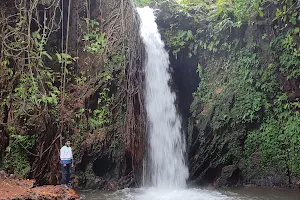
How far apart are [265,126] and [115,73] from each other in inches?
193

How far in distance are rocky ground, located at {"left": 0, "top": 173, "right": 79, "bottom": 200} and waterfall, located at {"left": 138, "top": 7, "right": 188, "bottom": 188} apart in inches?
130

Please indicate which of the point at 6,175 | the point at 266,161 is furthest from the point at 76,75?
the point at 266,161

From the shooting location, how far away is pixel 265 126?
30.0 feet

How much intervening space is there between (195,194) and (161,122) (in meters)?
2.82

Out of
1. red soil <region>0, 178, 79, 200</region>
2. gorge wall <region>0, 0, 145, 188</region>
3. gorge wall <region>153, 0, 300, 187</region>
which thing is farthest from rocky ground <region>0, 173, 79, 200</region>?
gorge wall <region>153, 0, 300, 187</region>

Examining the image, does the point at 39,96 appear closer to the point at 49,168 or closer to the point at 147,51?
the point at 49,168

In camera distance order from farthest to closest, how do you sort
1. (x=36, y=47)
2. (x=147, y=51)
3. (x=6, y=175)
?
(x=147, y=51) < (x=36, y=47) < (x=6, y=175)

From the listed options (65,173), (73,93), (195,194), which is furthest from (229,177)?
(73,93)

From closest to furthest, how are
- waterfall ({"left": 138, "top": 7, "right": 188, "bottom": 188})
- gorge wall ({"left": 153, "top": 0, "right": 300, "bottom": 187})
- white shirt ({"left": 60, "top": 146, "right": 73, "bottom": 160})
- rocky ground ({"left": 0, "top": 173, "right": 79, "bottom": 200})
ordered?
rocky ground ({"left": 0, "top": 173, "right": 79, "bottom": 200}), white shirt ({"left": 60, "top": 146, "right": 73, "bottom": 160}), gorge wall ({"left": 153, "top": 0, "right": 300, "bottom": 187}), waterfall ({"left": 138, "top": 7, "right": 188, "bottom": 188})

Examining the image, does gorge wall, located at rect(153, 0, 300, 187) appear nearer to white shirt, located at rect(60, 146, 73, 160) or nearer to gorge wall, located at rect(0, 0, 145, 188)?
gorge wall, located at rect(0, 0, 145, 188)

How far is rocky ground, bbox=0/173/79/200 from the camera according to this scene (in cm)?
592

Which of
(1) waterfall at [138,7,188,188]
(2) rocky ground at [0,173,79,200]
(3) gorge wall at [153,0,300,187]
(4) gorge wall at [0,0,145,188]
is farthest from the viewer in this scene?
(1) waterfall at [138,7,188,188]

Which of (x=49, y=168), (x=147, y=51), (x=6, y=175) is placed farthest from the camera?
(x=147, y=51)

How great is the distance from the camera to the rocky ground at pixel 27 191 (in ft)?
19.4
